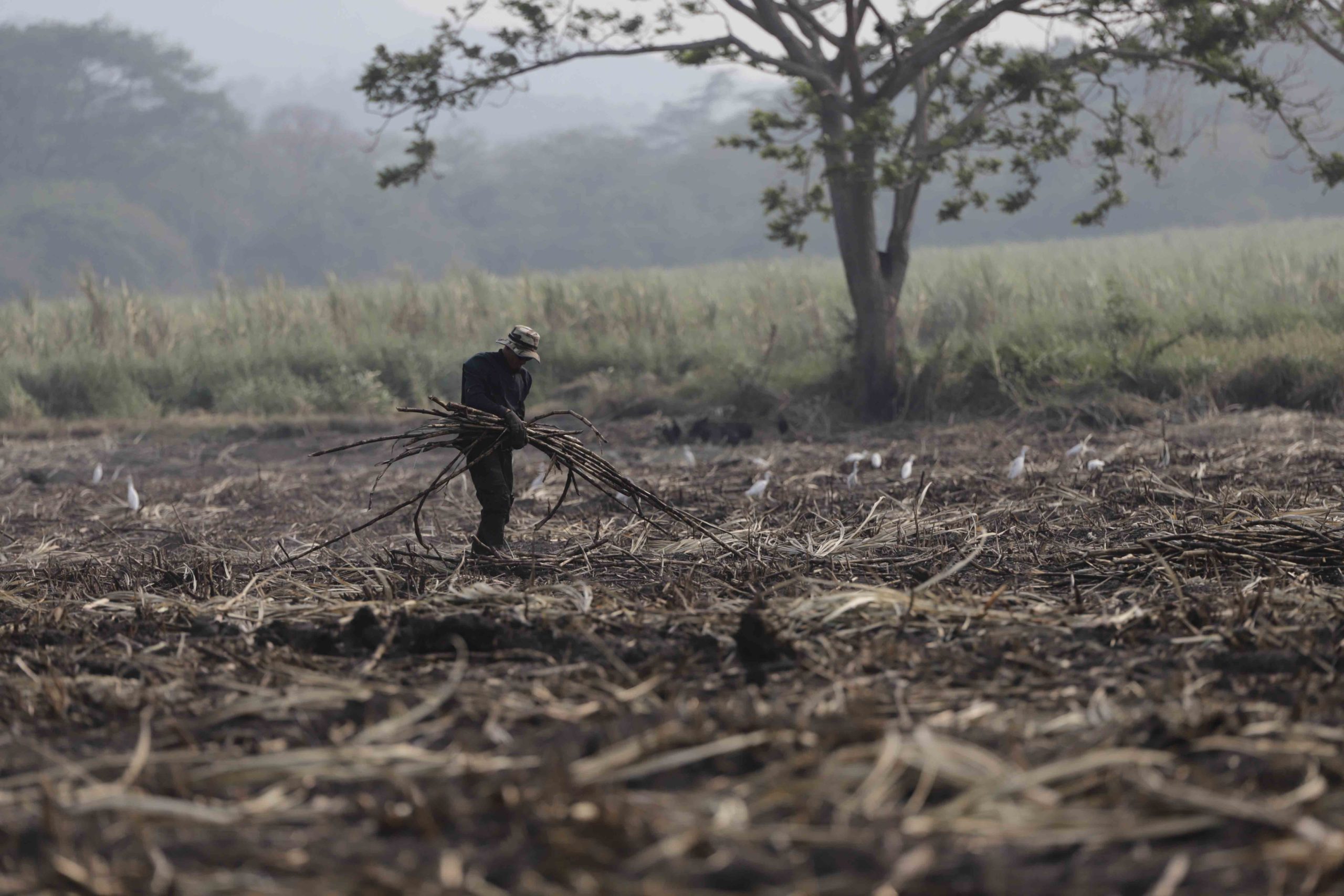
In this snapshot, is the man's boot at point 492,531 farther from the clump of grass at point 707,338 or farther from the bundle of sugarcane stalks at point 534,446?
the clump of grass at point 707,338

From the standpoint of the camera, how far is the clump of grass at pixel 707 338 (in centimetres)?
981

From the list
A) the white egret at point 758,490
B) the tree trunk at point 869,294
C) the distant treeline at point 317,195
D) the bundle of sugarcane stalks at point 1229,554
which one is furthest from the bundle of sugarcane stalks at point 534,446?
the distant treeline at point 317,195

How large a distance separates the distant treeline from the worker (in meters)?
31.7

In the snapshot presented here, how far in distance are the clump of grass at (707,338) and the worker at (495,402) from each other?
5661 millimetres

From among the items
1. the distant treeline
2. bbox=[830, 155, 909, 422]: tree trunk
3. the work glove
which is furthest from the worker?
the distant treeline

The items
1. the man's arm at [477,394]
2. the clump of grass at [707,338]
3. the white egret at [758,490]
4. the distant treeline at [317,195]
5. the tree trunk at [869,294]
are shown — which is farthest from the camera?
the distant treeline at [317,195]

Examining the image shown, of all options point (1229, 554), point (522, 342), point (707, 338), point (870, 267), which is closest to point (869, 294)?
point (870, 267)

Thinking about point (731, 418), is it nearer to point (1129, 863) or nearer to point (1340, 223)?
point (1129, 863)

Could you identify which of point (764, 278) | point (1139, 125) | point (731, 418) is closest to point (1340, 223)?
point (764, 278)

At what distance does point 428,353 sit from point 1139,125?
715 centimetres

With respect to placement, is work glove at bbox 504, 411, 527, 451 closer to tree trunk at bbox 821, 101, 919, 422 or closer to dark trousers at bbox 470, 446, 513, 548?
dark trousers at bbox 470, 446, 513, 548

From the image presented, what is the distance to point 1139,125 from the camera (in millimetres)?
9531

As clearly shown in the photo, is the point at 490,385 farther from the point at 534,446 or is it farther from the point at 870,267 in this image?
the point at 870,267

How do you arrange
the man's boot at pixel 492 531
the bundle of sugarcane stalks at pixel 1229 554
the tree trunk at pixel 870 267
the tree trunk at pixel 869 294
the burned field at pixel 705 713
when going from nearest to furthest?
the burned field at pixel 705 713 < the bundle of sugarcane stalks at pixel 1229 554 < the man's boot at pixel 492 531 < the tree trunk at pixel 870 267 < the tree trunk at pixel 869 294
